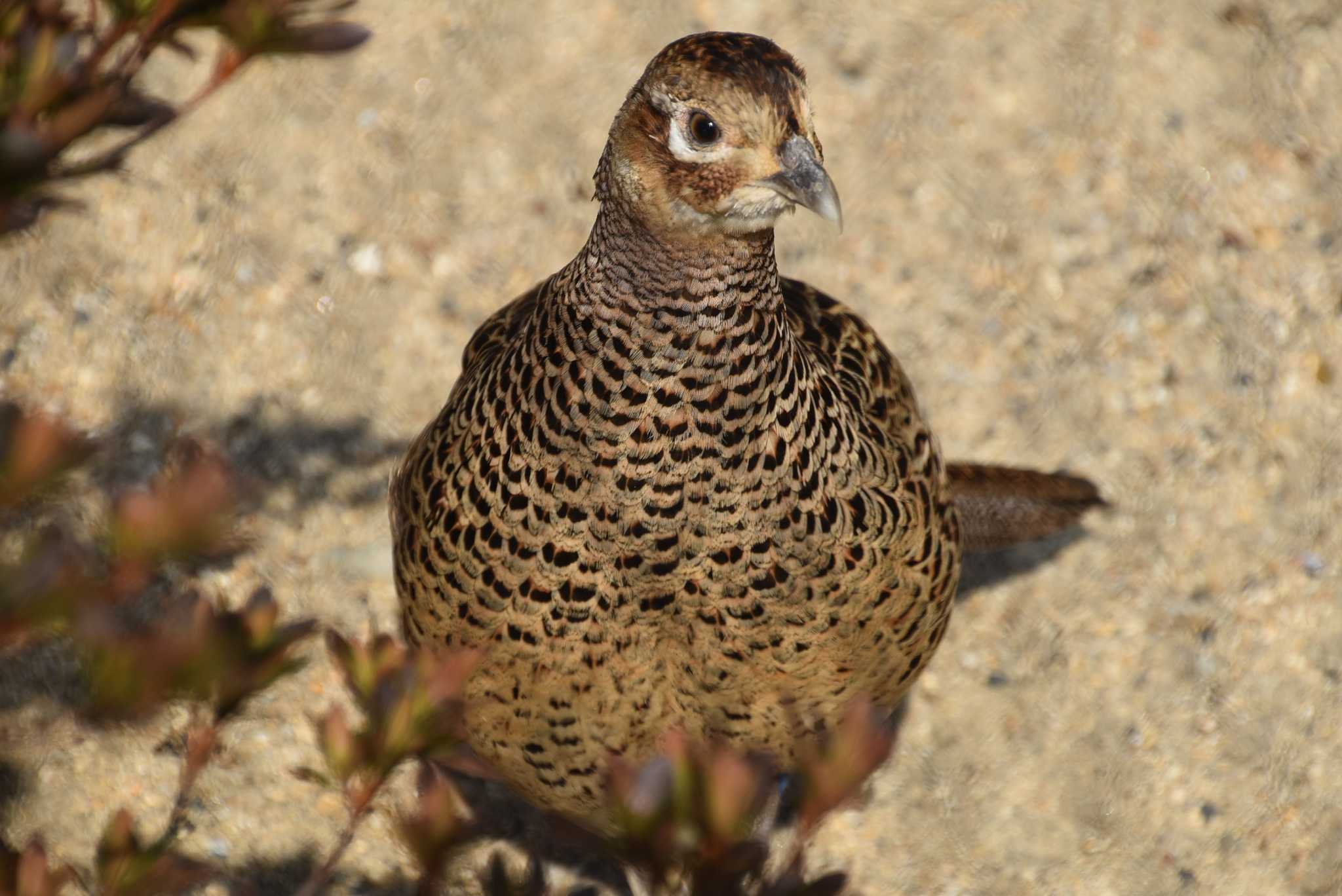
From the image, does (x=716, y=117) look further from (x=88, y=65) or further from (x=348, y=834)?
(x=348, y=834)

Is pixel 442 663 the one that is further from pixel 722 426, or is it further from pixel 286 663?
pixel 722 426

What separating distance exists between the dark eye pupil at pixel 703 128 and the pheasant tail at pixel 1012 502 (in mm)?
1425

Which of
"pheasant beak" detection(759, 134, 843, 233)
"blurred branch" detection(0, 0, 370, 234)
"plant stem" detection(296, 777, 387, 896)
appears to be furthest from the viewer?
"pheasant beak" detection(759, 134, 843, 233)

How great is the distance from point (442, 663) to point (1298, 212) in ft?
11.8

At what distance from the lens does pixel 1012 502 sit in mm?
3490

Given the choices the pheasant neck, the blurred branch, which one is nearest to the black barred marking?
the pheasant neck

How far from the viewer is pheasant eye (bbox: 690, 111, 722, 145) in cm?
223

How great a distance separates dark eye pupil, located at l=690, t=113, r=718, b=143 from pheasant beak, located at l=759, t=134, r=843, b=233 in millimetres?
101

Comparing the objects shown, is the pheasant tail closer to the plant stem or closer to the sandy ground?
the sandy ground

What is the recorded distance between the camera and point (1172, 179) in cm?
445

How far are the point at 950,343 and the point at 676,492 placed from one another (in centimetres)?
205

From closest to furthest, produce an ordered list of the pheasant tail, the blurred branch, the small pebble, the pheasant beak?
the blurred branch → the pheasant beak → the pheasant tail → the small pebble

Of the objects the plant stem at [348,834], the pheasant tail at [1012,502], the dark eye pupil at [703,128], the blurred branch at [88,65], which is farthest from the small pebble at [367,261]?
the plant stem at [348,834]

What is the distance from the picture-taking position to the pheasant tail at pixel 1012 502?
11.4ft
